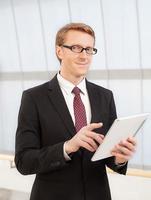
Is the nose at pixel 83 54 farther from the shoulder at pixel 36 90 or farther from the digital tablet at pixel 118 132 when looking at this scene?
the digital tablet at pixel 118 132

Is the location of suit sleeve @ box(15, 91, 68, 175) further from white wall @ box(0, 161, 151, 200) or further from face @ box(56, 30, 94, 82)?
white wall @ box(0, 161, 151, 200)

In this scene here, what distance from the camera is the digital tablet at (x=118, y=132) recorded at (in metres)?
1.36

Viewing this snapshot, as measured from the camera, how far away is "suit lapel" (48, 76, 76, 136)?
1.61 meters

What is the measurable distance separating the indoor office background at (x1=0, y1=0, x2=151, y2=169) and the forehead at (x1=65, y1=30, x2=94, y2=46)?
3.83 feet

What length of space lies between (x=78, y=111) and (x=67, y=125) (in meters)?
0.11

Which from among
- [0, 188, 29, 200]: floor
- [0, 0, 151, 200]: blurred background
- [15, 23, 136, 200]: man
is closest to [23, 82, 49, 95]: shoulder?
[15, 23, 136, 200]: man

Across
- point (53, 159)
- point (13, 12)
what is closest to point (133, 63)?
point (13, 12)

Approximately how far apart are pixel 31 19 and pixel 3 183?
1.67m

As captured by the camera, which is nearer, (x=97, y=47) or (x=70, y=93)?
(x=70, y=93)

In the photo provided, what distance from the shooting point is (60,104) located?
1661mm

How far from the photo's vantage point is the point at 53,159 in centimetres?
148

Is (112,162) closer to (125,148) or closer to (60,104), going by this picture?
(125,148)

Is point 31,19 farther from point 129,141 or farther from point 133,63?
point 129,141

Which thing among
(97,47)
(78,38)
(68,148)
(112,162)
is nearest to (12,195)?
(97,47)
